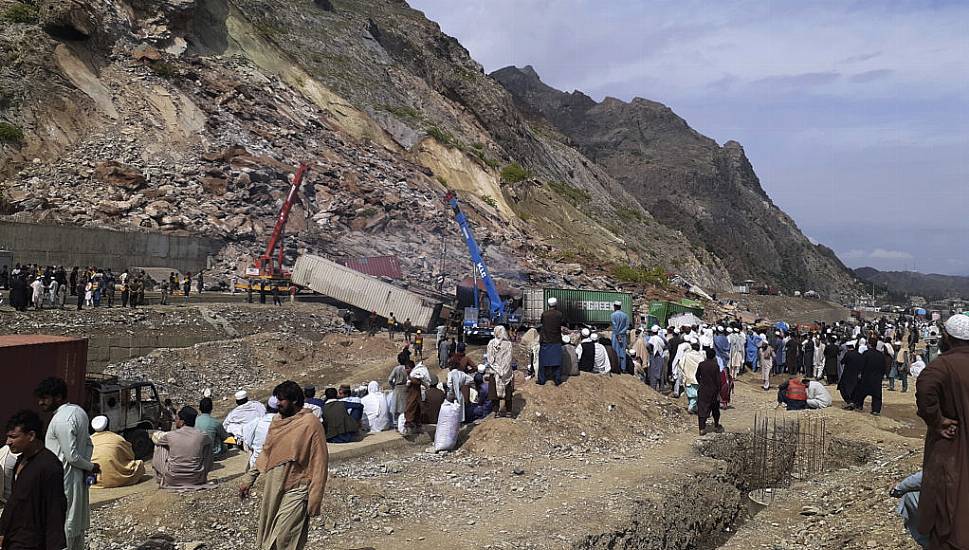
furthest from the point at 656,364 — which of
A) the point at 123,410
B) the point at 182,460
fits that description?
the point at 123,410

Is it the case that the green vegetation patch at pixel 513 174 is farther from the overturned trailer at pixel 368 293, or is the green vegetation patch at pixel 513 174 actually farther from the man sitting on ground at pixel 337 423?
the man sitting on ground at pixel 337 423

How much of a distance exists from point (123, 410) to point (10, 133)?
2880 cm

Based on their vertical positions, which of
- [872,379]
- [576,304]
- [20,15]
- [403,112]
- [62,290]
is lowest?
[872,379]

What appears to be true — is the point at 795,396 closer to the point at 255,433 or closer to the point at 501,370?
the point at 501,370

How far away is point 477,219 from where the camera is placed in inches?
1756

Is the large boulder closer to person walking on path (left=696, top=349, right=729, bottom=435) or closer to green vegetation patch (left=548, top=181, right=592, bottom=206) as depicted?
person walking on path (left=696, top=349, right=729, bottom=435)

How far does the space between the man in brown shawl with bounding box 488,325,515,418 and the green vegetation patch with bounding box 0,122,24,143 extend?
3118 centimetres

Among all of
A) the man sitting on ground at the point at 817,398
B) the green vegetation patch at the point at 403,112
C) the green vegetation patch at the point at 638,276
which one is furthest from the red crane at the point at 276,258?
the man sitting on ground at the point at 817,398

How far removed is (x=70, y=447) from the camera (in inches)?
207

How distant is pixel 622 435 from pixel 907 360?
425 inches

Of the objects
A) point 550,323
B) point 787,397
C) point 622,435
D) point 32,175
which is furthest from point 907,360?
point 32,175

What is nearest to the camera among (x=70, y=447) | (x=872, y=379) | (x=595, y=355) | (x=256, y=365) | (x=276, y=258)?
(x=70, y=447)

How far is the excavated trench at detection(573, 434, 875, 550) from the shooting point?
7.80 metres

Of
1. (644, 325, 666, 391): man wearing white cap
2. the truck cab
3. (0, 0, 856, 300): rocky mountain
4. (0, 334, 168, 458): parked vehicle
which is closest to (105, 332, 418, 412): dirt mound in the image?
the truck cab
